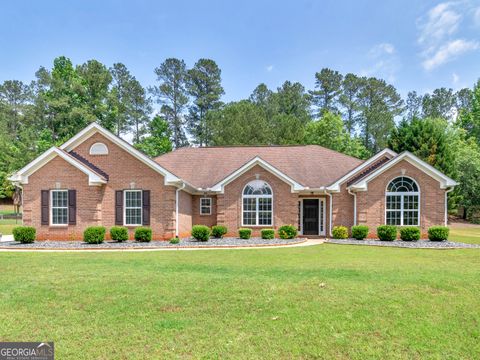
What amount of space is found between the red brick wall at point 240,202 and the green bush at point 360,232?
3.29m

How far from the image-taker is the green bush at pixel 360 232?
63.2ft

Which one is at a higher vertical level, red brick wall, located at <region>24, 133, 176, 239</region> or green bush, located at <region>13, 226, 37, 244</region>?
red brick wall, located at <region>24, 133, 176, 239</region>

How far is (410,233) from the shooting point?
18.4 metres

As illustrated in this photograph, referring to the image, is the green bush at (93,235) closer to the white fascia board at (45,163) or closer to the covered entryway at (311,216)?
the white fascia board at (45,163)

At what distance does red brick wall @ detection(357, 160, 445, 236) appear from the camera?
1970 cm

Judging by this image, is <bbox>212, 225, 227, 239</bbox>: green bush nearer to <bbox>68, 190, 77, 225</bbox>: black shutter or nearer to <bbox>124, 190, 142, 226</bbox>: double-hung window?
<bbox>124, 190, 142, 226</bbox>: double-hung window

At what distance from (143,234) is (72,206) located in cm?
441

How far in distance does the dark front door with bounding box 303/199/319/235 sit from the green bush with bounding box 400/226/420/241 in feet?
17.7

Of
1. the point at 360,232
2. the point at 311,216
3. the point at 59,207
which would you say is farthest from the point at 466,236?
the point at 59,207

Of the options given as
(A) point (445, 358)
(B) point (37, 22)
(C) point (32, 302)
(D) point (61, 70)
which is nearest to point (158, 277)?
(C) point (32, 302)

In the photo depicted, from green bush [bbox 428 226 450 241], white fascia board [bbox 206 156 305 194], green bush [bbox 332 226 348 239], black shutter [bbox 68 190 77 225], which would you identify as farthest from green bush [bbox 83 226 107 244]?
green bush [bbox 428 226 450 241]

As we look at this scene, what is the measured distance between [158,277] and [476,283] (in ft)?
24.4

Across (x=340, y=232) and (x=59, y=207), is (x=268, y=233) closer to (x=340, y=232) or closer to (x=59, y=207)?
(x=340, y=232)

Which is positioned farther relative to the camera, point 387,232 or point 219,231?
point 219,231
